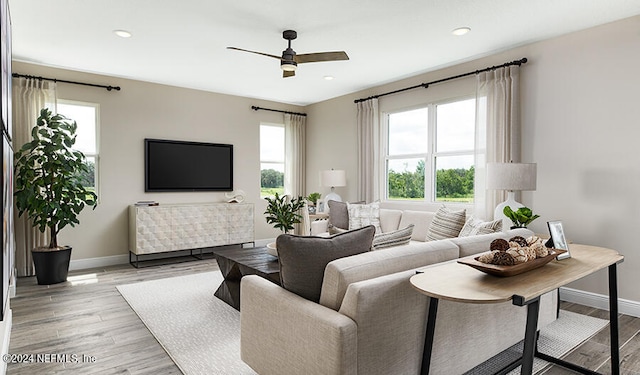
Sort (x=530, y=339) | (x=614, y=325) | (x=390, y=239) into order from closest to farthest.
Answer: (x=530, y=339)
(x=614, y=325)
(x=390, y=239)

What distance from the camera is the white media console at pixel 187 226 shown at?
16.6 feet

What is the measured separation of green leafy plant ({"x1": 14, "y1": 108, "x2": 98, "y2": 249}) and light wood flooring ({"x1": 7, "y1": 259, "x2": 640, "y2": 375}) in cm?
79

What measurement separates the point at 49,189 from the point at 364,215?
3.75 meters

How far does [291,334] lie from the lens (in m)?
1.77

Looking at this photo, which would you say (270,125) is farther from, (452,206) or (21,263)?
(21,263)

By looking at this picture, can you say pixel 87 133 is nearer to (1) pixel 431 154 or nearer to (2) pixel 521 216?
(1) pixel 431 154

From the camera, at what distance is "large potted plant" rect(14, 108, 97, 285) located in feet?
13.5

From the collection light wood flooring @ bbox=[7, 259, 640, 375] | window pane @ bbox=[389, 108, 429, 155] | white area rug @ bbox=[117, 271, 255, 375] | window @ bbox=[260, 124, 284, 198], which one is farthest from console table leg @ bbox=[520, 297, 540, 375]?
window @ bbox=[260, 124, 284, 198]

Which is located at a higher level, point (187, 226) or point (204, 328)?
point (187, 226)

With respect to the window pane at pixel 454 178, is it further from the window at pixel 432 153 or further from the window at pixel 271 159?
the window at pixel 271 159

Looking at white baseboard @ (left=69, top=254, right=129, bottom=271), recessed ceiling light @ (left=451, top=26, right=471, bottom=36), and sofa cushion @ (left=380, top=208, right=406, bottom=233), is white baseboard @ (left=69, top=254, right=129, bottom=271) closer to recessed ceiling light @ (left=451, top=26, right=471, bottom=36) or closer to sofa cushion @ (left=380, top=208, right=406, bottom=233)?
sofa cushion @ (left=380, top=208, right=406, bottom=233)

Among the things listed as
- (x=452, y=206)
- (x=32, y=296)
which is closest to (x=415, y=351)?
(x=452, y=206)

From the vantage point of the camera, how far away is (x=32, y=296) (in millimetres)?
3797

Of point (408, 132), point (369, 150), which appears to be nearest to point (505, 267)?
point (408, 132)
